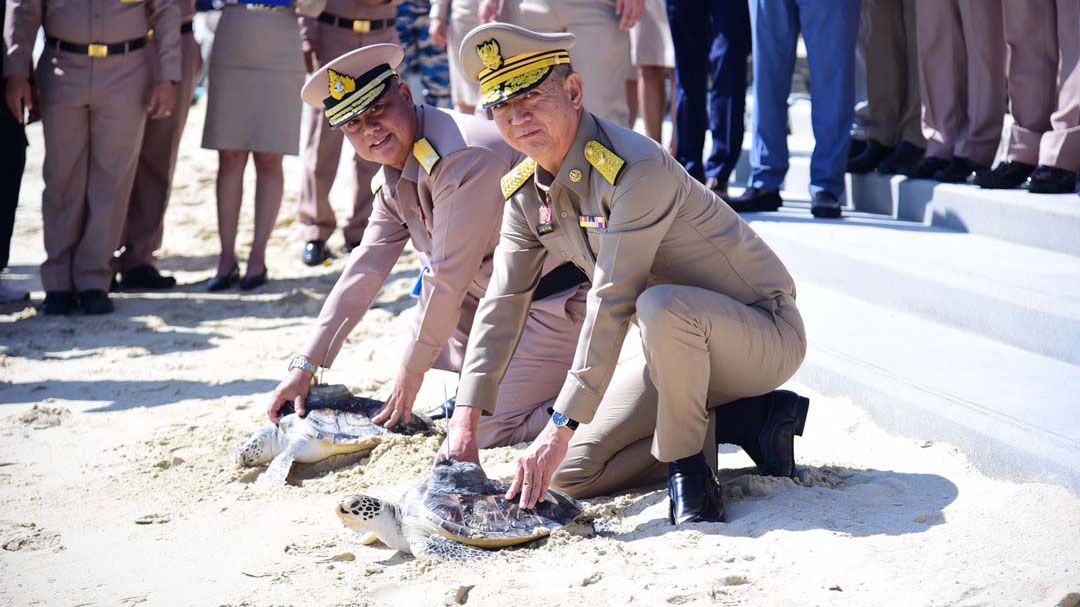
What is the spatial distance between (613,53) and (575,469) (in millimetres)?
2917

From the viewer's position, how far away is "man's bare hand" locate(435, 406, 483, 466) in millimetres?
3383

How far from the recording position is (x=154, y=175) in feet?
23.4

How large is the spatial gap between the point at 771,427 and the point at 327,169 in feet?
14.6

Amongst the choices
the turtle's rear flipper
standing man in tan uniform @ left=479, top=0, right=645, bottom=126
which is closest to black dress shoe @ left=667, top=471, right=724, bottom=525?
the turtle's rear flipper

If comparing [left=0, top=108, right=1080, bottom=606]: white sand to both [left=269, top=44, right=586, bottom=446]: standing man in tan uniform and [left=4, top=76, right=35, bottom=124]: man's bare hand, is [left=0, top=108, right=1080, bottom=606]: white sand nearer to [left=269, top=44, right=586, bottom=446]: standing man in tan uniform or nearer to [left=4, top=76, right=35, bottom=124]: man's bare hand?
[left=269, top=44, right=586, bottom=446]: standing man in tan uniform

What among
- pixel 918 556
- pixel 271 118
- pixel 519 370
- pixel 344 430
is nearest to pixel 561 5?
pixel 271 118

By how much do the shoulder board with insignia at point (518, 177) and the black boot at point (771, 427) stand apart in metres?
0.88

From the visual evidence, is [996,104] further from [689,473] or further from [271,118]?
[271,118]

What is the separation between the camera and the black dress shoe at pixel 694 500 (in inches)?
124

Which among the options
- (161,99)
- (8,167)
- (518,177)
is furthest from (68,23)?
(518,177)

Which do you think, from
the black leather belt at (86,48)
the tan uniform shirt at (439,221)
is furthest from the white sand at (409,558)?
the black leather belt at (86,48)

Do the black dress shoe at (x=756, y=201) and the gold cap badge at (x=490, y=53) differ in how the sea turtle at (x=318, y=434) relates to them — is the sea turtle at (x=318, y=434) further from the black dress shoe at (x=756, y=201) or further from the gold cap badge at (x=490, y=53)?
the black dress shoe at (x=756, y=201)

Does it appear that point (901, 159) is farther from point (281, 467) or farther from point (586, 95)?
point (281, 467)

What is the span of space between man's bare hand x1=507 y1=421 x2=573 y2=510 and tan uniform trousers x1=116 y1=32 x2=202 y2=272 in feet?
15.0
